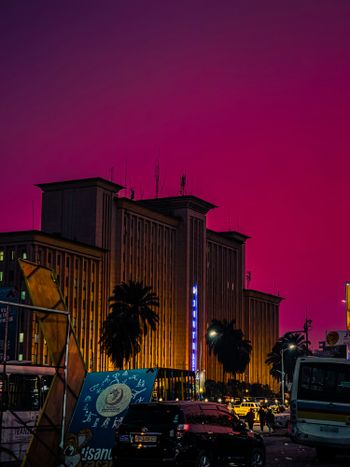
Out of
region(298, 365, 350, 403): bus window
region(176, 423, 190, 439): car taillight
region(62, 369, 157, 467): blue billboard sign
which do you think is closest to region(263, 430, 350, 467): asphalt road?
region(298, 365, 350, 403): bus window


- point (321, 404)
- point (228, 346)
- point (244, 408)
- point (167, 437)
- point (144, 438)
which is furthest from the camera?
point (228, 346)

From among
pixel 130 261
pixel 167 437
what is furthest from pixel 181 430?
pixel 130 261

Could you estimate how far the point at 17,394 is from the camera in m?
23.8

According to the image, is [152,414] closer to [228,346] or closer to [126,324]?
[126,324]

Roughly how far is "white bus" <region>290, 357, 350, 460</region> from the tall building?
7522 cm

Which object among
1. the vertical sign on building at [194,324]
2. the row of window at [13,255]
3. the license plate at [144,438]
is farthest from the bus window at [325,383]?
the vertical sign on building at [194,324]

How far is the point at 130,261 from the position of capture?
11881 cm

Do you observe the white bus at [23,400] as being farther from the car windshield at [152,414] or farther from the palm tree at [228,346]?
the palm tree at [228,346]

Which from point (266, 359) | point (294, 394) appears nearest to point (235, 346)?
point (266, 359)

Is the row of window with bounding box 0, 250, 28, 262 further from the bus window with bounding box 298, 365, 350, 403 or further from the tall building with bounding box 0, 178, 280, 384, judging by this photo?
the bus window with bounding box 298, 365, 350, 403

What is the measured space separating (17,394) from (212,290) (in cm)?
11958

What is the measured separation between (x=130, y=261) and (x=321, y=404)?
311ft

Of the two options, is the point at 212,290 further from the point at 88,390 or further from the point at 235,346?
the point at 88,390

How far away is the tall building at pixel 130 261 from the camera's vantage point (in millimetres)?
105250
